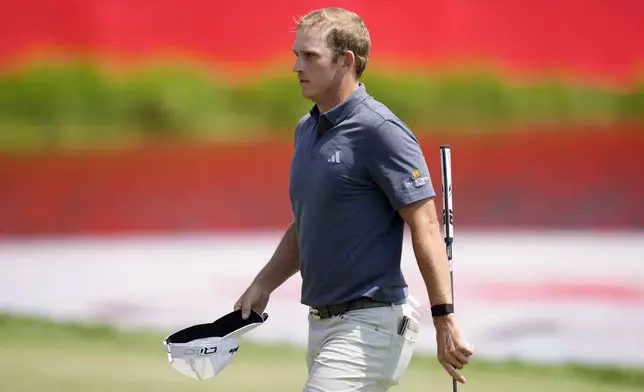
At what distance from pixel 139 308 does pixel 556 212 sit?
2.10 metres

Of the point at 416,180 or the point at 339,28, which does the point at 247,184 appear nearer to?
the point at 339,28

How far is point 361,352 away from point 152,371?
2.55 metres

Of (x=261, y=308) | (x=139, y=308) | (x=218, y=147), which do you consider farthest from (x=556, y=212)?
(x=261, y=308)

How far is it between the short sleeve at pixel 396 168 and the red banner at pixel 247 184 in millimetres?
2449

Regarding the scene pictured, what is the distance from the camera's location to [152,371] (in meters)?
5.18

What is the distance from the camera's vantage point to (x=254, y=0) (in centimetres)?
532

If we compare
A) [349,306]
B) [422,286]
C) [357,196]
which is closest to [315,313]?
[349,306]

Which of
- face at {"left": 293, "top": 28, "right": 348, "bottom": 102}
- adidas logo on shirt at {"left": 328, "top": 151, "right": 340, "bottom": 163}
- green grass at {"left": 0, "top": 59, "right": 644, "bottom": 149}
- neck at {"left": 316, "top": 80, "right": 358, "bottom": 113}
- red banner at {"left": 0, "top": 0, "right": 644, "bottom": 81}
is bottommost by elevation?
adidas logo on shirt at {"left": 328, "top": 151, "right": 340, "bottom": 163}

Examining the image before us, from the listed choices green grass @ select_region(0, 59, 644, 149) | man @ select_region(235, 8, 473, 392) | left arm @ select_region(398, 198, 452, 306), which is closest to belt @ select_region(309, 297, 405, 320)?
man @ select_region(235, 8, 473, 392)

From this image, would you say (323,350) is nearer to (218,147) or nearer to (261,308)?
(261,308)

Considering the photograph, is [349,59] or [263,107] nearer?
[349,59]

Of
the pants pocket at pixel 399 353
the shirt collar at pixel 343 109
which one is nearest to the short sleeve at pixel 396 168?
the shirt collar at pixel 343 109

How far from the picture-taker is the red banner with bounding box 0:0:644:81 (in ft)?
17.3

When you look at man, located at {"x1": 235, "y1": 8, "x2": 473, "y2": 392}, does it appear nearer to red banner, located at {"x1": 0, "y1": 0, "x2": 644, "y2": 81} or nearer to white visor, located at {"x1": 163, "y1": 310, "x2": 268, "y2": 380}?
white visor, located at {"x1": 163, "y1": 310, "x2": 268, "y2": 380}
